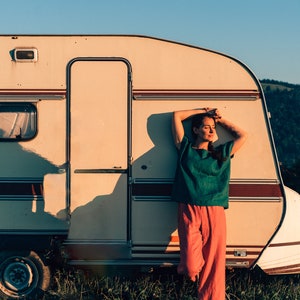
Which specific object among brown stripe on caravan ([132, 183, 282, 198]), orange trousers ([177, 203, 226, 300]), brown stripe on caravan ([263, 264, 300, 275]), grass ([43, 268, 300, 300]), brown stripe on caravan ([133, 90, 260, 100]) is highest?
brown stripe on caravan ([133, 90, 260, 100])

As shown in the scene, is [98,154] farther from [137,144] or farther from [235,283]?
[235,283]

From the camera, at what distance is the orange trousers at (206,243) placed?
5.46 meters

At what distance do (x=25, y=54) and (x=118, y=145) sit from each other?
1.71 m

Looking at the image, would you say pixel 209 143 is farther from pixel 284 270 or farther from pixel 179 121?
pixel 284 270

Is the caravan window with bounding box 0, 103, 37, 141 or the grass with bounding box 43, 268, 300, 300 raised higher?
the caravan window with bounding box 0, 103, 37, 141

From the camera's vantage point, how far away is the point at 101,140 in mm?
5812

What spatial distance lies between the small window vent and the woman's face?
235 centimetres

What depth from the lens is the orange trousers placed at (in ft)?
17.9

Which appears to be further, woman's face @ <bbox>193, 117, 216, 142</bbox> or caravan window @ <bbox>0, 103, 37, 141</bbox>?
caravan window @ <bbox>0, 103, 37, 141</bbox>

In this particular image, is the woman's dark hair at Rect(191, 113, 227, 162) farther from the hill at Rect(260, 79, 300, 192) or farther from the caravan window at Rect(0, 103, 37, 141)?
the hill at Rect(260, 79, 300, 192)

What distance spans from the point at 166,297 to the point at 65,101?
290 centimetres

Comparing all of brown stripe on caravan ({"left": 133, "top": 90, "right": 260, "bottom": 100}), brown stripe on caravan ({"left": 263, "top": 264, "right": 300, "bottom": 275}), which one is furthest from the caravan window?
brown stripe on caravan ({"left": 263, "top": 264, "right": 300, "bottom": 275})

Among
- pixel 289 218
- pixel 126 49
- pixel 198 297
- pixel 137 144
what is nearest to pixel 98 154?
pixel 137 144

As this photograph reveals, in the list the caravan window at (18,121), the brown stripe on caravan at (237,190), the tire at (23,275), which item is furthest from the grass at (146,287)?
the caravan window at (18,121)
